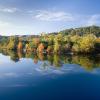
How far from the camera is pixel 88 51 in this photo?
60844 mm

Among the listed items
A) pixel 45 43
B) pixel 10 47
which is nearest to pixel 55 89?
pixel 45 43

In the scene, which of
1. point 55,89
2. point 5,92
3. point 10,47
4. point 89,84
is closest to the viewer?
point 5,92

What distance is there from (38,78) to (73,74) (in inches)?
206

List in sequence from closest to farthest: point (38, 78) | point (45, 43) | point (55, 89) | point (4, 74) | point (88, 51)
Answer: point (55, 89), point (38, 78), point (4, 74), point (88, 51), point (45, 43)

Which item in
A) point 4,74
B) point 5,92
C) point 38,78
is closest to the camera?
point 5,92

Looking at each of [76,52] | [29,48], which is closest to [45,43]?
[29,48]

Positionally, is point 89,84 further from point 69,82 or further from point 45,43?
point 45,43

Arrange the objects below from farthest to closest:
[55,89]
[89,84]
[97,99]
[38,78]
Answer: [38,78]
[89,84]
[55,89]
[97,99]

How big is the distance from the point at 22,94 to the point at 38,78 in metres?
6.79

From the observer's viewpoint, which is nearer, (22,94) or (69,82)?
(22,94)

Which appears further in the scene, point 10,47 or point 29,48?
point 10,47

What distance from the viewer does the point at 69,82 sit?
2720 cm

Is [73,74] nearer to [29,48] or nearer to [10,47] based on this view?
[29,48]

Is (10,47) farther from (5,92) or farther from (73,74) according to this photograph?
(5,92)
